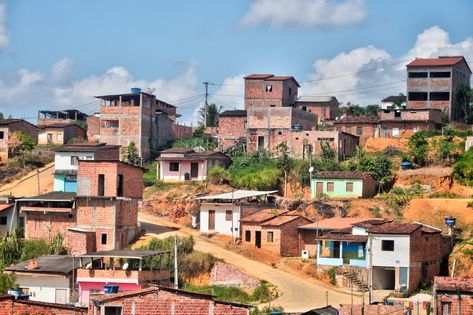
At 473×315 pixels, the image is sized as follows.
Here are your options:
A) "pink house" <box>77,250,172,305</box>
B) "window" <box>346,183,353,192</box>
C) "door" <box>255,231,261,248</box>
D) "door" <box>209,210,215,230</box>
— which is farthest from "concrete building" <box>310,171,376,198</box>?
"pink house" <box>77,250,172,305</box>

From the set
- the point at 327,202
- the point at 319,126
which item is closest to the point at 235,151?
the point at 319,126

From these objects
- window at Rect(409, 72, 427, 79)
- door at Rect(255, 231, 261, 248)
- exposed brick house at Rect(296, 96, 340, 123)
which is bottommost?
door at Rect(255, 231, 261, 248)

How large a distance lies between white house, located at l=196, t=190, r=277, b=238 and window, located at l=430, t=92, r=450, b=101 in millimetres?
24718

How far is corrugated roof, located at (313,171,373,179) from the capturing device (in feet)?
212

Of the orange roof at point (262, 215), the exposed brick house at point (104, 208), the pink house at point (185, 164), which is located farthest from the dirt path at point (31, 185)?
the orange roof at point (262, 215)

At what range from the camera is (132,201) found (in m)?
58.6

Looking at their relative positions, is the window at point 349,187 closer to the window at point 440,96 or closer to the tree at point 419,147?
the tree at point 419,147

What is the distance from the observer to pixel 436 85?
82250 millimetres

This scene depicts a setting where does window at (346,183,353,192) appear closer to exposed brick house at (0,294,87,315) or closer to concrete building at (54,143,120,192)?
concrete building at (54,143,120,192)

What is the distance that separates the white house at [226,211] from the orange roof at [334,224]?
13.2 feet

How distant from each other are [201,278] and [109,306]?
59.5 feet

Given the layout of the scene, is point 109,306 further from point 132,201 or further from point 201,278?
point 132,201

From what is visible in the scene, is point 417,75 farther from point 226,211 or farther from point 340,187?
point 226,211

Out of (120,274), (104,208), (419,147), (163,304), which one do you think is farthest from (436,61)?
(163,304)
